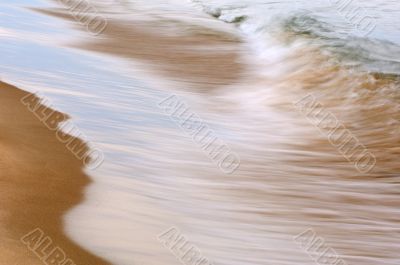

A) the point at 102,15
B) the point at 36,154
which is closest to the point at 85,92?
the point at 36,154

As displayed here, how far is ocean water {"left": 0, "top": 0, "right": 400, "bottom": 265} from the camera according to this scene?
3648mm

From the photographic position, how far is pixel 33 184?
391cm

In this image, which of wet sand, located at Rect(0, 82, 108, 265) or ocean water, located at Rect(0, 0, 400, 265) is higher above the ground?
ocean water, located at Rect(0, 0, 400, 265)

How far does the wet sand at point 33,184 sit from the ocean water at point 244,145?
86 mm

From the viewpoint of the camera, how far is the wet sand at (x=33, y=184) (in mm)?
3271

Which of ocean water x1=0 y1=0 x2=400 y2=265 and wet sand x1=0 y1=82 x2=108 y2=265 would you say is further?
ocean water x1=0 y1=0 x2=400 y2=265

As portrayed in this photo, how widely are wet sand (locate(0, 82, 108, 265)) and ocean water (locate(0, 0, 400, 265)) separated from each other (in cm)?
9

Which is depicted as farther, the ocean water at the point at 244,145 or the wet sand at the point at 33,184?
the ocean water at the point at 244,145

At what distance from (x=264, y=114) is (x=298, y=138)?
0.78m

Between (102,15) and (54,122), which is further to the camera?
(102,15)

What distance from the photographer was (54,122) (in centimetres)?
512

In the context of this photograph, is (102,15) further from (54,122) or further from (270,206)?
(270,206)

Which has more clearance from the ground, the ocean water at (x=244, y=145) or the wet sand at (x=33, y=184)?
the ocean water at (x=244, y=145)

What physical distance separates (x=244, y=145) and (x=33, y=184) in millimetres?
1860
